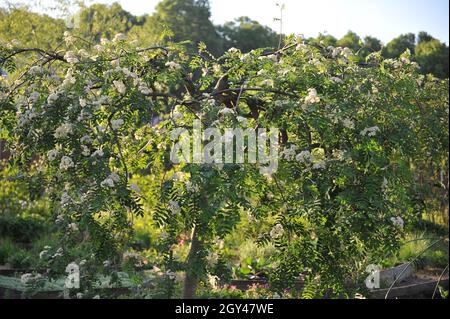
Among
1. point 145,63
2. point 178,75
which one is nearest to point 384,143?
point 178,75

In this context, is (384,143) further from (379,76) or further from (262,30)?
(262,30)

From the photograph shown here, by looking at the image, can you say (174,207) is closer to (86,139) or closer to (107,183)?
(107,183)

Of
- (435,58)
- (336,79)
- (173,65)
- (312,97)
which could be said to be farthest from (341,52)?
(435,58)

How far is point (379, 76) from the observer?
3416 mm

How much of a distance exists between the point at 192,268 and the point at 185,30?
1650cm

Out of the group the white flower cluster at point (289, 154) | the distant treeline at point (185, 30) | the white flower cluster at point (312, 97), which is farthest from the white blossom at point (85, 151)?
the distant treeline at point (185, 30)

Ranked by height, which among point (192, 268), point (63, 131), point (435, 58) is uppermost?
point (435, 58)

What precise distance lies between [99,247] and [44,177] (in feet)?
1.97
